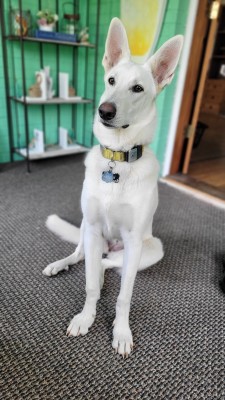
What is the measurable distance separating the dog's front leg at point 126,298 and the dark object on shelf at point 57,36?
2.26 m

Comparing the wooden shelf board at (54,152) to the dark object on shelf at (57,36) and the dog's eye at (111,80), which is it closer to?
the dark object on shelf at (57,36)

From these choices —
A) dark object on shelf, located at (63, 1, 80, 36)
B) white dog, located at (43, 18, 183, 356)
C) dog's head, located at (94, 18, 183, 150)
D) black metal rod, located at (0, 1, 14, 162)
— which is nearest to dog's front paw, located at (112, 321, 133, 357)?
white dog, located at (43, 18, 183, 356)

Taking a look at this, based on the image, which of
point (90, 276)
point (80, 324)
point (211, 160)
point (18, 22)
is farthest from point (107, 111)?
point (211, 160)

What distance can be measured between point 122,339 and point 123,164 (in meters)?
0.69

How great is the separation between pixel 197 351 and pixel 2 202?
5.64ft

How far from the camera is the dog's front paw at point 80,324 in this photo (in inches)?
47.3

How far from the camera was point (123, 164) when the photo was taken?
111 centimetres

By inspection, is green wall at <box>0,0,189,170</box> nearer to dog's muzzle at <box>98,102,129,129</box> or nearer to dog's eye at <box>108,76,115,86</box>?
dog's eye at <box>108,76,115,86</box>

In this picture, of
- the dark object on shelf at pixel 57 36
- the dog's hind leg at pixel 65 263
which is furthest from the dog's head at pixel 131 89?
the dark object on shelf at pixel 57 36

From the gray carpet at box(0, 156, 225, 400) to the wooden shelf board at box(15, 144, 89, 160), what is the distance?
0.86 metres

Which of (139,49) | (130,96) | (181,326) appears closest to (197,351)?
(181,326)

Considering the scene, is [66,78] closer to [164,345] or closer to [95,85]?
[95,85]

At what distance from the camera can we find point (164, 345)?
1.20 meters

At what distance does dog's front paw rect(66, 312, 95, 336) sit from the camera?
1.20 meters
